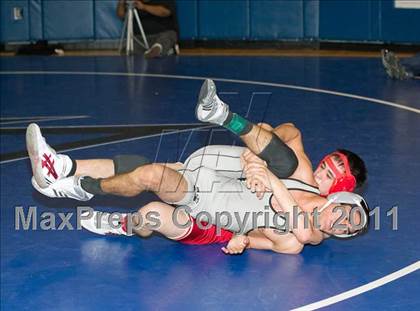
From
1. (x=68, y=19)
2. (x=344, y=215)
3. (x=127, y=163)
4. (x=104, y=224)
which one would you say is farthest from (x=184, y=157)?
(x=68, y=19)

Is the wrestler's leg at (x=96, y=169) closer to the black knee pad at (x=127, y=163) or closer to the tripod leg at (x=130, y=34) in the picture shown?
the black knee pad at (x=127, y=163)

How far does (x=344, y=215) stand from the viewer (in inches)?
219

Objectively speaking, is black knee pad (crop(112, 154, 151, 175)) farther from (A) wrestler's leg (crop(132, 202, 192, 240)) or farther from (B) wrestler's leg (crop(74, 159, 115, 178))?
(A) wrestler's leg (crop(132, 202, 192, 240))

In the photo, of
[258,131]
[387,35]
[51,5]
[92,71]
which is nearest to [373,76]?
[387,35]

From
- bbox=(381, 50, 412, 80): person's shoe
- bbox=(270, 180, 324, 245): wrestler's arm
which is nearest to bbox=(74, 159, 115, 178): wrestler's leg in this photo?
bbox=(270, 180, 324, 245): wrestler's arm

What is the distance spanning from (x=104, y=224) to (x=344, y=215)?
5.23 ft

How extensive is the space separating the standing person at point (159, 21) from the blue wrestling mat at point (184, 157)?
0.38 m

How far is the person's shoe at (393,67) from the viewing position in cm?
1180

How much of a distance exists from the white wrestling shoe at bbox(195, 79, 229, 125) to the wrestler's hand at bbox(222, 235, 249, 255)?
700 mm

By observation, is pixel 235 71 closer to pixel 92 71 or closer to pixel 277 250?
pixel 92 71

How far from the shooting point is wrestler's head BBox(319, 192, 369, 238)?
5.56m

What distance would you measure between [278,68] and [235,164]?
729 cm

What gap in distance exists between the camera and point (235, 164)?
20.3 feet

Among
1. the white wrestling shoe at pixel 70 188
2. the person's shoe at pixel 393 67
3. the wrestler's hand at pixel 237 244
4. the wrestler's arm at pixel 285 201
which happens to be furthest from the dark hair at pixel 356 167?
the person's shoe at pixel 393 67
